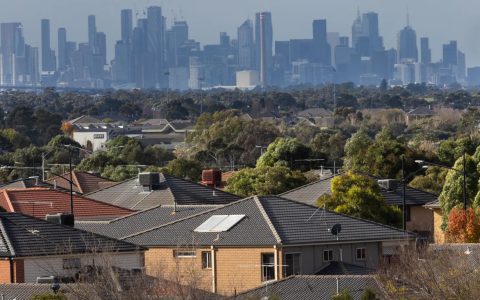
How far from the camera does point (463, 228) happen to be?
57094mm

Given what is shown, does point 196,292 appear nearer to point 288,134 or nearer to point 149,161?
point 149,161

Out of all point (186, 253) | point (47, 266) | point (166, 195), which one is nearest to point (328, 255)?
point (186, 253)

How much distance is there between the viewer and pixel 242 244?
149 feet

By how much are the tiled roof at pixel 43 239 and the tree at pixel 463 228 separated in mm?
16366

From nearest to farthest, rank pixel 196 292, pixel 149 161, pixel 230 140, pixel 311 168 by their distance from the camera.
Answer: pixel 196 292, pixel 311 168, pixel 149 161, pixel 230 140

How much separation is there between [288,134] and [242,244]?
11706 cm

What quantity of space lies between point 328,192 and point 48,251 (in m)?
25.3

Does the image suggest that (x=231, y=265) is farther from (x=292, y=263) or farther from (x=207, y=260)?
(x=292, y=263)

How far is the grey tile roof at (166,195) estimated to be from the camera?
6429 cm

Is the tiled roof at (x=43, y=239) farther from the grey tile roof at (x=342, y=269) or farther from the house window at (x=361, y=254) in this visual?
the house window at (x=361, y=254)

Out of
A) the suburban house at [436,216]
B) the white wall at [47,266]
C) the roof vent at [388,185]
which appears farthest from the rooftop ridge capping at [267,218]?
the roof vent at [388,185]

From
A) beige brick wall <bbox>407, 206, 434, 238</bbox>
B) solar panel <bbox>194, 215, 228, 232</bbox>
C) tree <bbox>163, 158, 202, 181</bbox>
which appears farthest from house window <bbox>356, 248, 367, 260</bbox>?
tree <bbox>163, 158, 202, 181</bbox>

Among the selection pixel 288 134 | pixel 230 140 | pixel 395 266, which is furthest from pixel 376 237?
pixel 288 134

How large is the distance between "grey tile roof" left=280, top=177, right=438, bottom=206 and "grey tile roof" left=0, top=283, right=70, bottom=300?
26.5 metres
